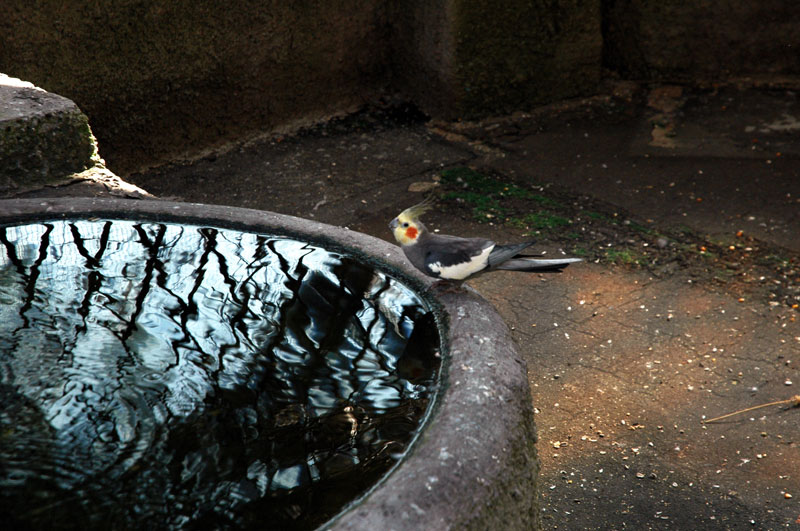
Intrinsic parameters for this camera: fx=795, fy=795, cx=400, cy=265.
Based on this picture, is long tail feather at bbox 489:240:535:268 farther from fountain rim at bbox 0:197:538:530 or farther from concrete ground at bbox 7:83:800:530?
concrete ground at bbox 7:83:800:530

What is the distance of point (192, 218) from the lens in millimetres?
2199

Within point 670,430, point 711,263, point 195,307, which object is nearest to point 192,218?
point 195,307

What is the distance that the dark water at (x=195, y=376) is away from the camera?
136 cm

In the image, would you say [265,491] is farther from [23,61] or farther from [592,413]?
[23,61]

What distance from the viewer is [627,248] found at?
3.67m

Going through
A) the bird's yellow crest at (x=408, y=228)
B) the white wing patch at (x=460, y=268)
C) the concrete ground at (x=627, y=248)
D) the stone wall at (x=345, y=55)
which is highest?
the bird's yellow crest at (x=408, y=228)

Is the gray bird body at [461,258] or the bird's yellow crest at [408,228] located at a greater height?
the bird's yellow crest at [408,228]

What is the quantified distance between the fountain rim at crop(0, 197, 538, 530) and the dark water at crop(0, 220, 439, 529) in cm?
5

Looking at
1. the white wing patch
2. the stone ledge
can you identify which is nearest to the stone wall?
the stone ledge

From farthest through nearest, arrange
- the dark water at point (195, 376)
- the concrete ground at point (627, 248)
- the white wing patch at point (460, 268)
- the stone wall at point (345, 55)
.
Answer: the stone wall at point (345, 55) → the concrete ground at point (627, 248) → the white wing patch at point (460, 268) → the dark water at point (195, 376)

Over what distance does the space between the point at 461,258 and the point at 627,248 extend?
2040 mm

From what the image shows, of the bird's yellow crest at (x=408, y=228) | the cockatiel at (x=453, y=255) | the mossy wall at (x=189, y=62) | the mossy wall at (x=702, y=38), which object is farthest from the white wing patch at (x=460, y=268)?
the mossy wall at (x=702, y=38)

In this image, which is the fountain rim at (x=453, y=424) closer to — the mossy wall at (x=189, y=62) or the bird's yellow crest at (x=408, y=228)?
the bird's yellow crest at (x=408, y=228)

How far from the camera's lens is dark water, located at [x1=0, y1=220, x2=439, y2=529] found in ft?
4.45
